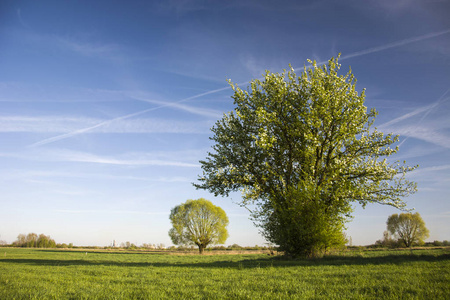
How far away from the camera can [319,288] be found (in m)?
10.1

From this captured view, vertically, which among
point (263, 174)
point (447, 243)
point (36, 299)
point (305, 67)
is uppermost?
point (305, 67)

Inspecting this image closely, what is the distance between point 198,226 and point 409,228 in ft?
196

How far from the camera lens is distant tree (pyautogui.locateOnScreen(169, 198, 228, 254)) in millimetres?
73562

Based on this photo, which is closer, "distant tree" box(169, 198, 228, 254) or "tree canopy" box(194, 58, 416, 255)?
"tree canopy" box(194, 58, 416, 255)

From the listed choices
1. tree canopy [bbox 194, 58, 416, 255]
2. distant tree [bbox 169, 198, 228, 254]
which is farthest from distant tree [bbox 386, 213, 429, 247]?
tree canopy [bbox 194, 58, 416, 255]

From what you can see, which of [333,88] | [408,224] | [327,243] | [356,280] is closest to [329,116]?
[333,88]

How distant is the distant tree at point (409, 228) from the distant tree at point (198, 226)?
1932 inches

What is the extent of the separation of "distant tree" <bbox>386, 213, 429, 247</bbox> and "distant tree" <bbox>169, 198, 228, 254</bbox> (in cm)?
4907

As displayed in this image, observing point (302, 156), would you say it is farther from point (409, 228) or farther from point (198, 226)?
point (409, 228)

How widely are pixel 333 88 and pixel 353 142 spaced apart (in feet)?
16.5

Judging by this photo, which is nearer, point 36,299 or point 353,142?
point 36,299

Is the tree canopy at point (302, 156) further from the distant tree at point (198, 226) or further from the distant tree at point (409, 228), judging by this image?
the distant tree at point (409, 228)

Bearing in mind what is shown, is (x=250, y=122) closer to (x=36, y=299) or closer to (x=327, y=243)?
(x=327, y=243)

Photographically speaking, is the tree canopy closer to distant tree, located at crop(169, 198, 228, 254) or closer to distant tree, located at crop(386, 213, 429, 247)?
distant tree, located at crop(169, 198, 228, 254)
